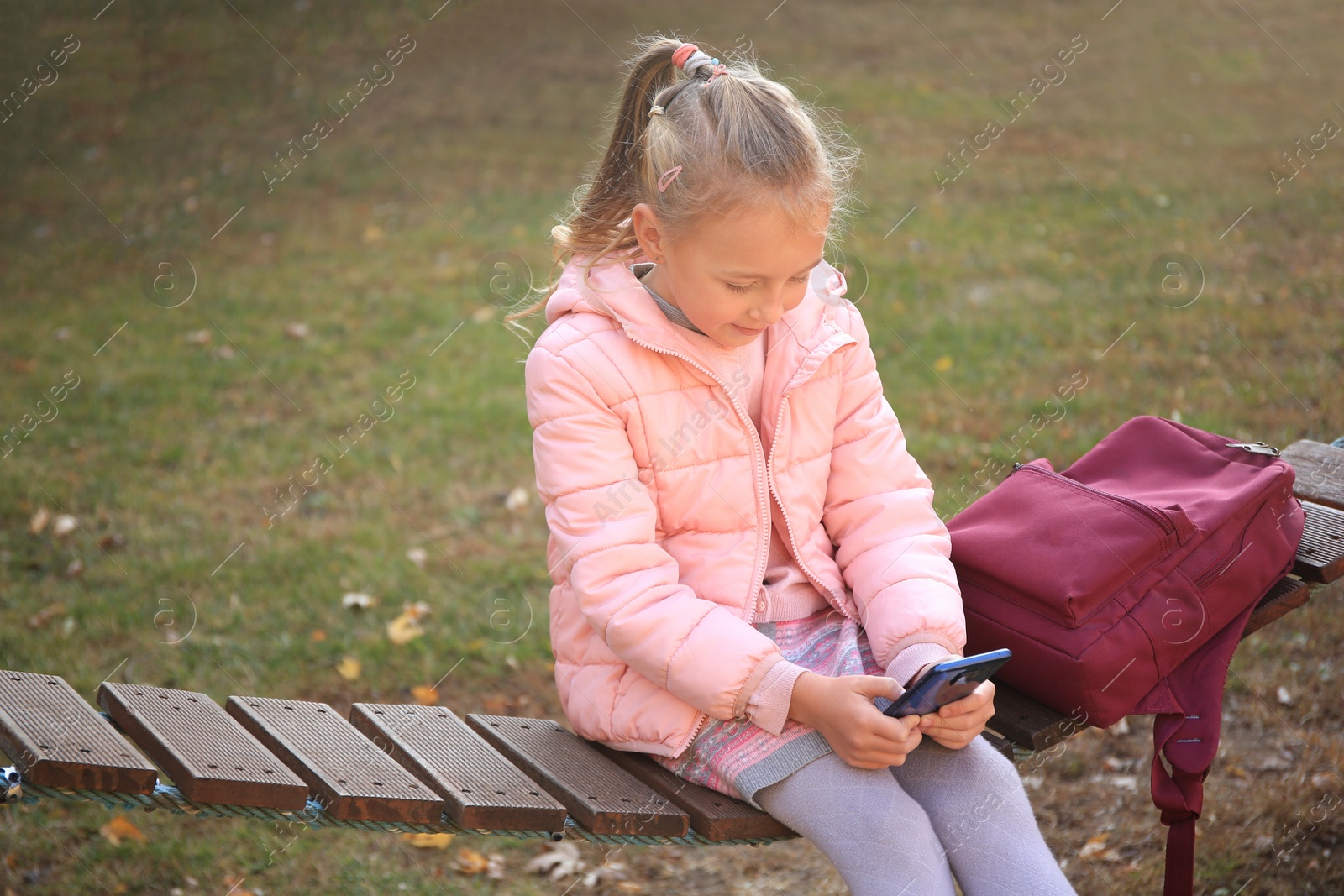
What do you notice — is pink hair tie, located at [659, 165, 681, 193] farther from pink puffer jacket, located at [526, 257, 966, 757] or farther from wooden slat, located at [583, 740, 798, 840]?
wooden slat, located at [583, 740, 798, 840]

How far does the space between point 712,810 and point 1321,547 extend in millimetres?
1546

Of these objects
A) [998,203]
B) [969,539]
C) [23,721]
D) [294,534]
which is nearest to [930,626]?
[969,539]

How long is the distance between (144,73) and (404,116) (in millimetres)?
2166

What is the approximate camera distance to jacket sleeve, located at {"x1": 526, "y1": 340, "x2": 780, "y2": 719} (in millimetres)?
2094

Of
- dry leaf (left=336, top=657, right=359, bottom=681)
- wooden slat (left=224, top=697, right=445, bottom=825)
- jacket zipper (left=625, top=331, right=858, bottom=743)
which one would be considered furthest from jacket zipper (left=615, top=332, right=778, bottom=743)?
dry leaf (left=336, top=657, right=359, bottom=681)

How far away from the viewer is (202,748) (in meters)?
2.05

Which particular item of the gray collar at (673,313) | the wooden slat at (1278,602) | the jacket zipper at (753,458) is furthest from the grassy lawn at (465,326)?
the gray collar at (673,313)

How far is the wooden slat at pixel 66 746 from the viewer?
1851mm

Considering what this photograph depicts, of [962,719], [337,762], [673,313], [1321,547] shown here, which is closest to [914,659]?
[962,719]

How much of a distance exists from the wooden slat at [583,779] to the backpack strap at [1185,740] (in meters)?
0.95

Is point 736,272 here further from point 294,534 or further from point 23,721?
point 294,534

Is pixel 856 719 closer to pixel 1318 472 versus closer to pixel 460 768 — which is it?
pixel 460 768

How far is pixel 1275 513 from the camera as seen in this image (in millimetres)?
2508

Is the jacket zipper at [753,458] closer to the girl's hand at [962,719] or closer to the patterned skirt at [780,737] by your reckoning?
the patterned skirt at [780,737]
